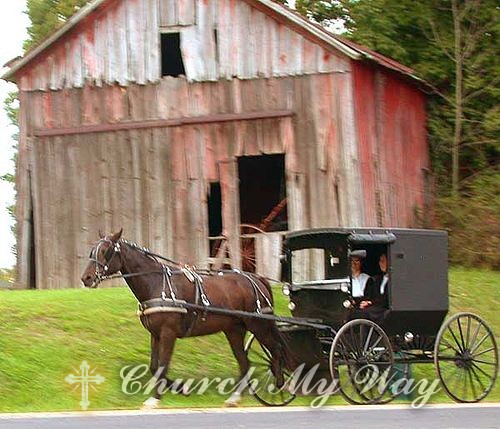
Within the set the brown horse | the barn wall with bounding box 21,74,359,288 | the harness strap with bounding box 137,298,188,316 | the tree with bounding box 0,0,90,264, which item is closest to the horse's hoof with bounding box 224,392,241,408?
the brown horse

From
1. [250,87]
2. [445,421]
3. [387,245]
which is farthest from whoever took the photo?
[250,87]

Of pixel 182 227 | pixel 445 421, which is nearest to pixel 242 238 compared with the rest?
pixel 182 227

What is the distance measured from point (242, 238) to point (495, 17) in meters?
9.89

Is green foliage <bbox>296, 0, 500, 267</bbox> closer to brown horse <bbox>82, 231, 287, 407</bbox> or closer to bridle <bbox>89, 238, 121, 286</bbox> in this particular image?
brown horse <bbox>82, 231, 287, 407</bbox>

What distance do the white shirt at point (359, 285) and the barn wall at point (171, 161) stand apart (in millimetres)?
7843

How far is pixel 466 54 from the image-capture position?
28.4m

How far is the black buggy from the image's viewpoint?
14.1m

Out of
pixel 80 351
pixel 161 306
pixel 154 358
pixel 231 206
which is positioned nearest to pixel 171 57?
pixel 231 206

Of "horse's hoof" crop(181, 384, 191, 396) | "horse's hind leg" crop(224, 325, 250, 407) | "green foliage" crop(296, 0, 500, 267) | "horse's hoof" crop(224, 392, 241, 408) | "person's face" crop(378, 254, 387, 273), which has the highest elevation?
"green foliage" crop(296, 0, 500, 267)

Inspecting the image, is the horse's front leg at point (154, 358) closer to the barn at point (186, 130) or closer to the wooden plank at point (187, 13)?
the barn at point (186, 130)

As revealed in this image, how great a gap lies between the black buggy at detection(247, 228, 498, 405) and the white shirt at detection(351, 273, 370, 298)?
133 millimetres

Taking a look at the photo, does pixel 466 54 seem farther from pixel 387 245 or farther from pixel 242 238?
pixel 387 245

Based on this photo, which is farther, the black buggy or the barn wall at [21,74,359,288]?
the barn wall at [21,74,359,288]

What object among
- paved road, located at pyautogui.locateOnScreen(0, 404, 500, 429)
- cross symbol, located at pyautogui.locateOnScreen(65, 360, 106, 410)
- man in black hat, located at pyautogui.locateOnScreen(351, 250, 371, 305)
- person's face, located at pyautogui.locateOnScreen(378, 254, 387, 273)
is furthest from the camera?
person's face, located at pyautogui.locateOnScreen(378, 254, 387, 273)
